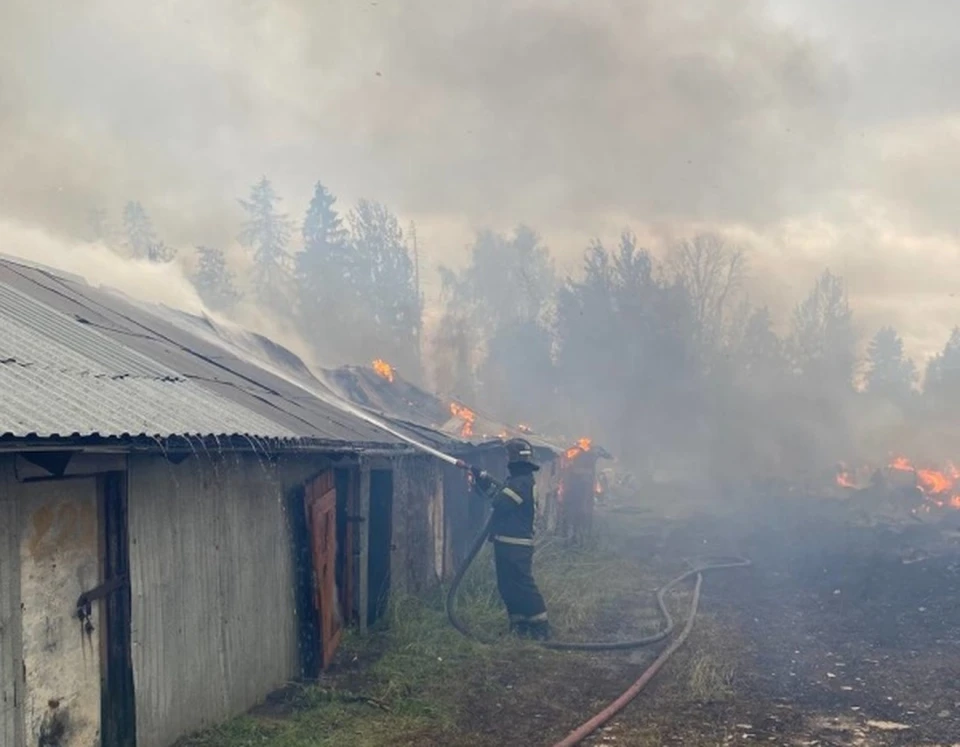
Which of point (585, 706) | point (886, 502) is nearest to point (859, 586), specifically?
point (585, 706)

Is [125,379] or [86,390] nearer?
[86,390]

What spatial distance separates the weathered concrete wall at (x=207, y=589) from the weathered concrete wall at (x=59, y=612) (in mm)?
361

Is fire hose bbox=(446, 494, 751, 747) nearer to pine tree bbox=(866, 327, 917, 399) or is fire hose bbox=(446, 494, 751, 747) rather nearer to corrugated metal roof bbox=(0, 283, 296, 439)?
corrugated metal roof bbox=(0, 283, 296, 439)

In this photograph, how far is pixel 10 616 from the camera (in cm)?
475

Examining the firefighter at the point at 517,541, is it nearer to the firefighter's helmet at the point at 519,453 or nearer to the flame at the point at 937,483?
the firefighter's helmet at the point at 519,453

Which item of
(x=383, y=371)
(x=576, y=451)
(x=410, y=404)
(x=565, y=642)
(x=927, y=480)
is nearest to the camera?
(x=565, y=642)

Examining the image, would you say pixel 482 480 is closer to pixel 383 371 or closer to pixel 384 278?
pixel 383 371

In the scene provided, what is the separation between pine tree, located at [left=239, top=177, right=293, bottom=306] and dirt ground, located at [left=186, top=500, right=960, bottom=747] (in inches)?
1434

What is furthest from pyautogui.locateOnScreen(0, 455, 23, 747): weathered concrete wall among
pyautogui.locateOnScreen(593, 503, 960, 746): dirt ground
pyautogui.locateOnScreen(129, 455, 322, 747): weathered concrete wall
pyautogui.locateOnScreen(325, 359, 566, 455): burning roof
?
pyautogui.locateOnScreen(325, 359, 566, 455): burning roof

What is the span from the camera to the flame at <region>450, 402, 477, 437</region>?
61.4 ft

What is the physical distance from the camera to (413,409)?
18.8 metres

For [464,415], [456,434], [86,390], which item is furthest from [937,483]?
[86,390]

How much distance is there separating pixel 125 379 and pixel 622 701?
17.0 ft

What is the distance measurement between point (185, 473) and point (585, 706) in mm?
4310
